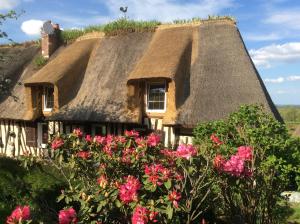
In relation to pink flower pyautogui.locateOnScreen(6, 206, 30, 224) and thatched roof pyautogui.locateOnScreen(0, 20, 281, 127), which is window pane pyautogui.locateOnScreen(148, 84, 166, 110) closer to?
thatched roof pyautogui.locateOnScreen(0, 20, 281, 127)

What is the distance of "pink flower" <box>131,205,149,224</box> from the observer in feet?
12.0

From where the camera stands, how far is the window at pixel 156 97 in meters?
14.8

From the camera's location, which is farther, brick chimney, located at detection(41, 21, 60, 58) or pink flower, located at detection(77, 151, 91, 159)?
brick chimney, located at detection(41, 21, 60, 58)

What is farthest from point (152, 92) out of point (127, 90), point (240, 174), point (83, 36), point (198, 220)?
point (240, 174)

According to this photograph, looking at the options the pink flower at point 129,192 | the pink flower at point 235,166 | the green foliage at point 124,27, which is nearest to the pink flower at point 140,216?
the pink flower at point 129,192

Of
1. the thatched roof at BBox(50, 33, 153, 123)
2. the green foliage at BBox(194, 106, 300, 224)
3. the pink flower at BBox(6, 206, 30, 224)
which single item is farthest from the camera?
the thatched roof at BBox(50, 33, 153, 123)

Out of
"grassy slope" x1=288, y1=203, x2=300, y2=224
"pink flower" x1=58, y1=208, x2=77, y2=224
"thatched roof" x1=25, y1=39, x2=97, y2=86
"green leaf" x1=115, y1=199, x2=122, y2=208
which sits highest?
"thatched roof" x1=25, y1=39, x2=97, y2=86

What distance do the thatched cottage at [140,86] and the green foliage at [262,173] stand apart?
6089 millimetres

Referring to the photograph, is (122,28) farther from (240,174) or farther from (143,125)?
(240,174)

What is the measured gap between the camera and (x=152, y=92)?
15.0m

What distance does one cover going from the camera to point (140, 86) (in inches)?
595

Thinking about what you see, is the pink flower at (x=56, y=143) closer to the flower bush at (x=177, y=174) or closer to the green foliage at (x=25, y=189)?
the flower bush at (x=177, y=174)

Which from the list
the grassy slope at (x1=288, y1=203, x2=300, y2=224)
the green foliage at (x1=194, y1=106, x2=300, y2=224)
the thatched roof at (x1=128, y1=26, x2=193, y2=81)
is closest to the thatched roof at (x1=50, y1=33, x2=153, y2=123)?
the thatched roof at (x1=128, y1=26, x2=193, y2=81)

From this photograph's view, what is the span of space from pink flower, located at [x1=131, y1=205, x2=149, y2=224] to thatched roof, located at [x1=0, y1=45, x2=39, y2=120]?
1508cm
